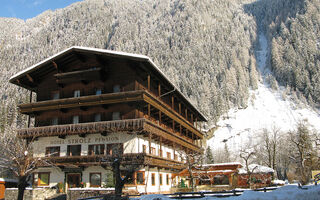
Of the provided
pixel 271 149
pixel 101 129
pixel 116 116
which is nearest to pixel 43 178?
pixel 101 129

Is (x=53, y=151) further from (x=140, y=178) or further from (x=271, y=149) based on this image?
(x=271, y=149)

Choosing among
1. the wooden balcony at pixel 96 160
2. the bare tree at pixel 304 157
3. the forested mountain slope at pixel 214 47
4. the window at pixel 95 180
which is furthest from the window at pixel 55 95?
the forested mountain slope at pixel 214 47

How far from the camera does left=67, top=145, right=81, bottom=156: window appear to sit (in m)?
34.8

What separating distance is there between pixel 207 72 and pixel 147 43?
1826 inches

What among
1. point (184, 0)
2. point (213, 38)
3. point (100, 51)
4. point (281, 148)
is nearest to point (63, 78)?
point (100, 51)

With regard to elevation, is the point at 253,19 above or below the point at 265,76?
above

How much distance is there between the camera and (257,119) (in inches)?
4641

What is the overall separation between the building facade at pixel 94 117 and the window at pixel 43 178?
113mm

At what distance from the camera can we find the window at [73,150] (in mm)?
34781

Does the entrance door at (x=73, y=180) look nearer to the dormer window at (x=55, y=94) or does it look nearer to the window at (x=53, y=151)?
the window at (x=53, y=151)

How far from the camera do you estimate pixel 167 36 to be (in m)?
176

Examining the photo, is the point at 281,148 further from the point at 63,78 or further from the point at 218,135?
the point at 63,78

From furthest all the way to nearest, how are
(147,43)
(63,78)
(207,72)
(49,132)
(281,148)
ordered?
(147,43)
(207,72)
(281,148)
(63,78)
(49,132)

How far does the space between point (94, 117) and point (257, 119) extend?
94315mm
